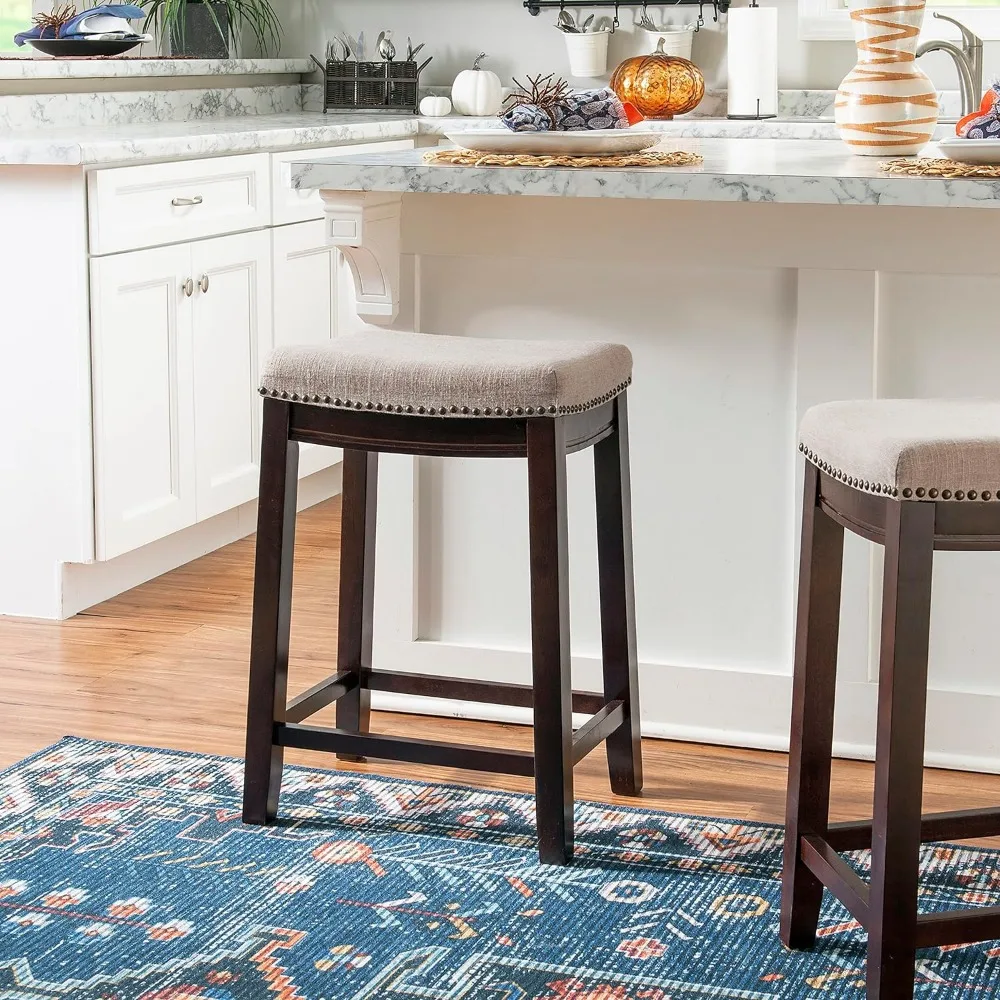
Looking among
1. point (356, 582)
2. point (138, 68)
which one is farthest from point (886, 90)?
point (138, 68)

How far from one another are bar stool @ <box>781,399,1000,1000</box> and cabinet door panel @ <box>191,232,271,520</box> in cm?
199

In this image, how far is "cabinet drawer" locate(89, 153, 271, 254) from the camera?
9.90 feet

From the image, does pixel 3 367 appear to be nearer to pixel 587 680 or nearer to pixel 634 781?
pixel 587 680

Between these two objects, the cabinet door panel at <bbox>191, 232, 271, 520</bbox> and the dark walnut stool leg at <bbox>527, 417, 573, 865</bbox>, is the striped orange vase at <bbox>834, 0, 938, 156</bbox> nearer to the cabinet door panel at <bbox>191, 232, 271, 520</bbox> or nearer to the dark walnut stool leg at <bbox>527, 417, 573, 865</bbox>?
the dark walnut stool leg at <bbox>527, 417, 573, 865</bbox>

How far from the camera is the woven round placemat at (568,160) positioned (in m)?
2.17

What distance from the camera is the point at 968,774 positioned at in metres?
2.34

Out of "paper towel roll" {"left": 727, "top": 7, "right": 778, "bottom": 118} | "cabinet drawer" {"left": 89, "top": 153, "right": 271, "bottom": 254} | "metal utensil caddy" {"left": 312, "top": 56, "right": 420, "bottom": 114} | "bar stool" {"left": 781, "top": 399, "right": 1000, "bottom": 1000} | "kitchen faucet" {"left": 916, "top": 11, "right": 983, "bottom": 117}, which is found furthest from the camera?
"metal utensil caddy" {"left": 312, "top": 56, "right": 420, "bottom": 114}

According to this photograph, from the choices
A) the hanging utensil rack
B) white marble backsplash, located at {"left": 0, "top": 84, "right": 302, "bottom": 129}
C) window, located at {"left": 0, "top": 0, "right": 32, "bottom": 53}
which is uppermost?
the hanging utensil rack

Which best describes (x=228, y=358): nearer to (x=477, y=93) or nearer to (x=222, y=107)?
(x=222, y=107)

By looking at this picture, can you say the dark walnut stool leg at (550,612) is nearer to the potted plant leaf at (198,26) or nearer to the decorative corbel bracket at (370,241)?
the decorative corbel bracket at (370,241)

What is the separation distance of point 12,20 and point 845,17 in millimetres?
2324

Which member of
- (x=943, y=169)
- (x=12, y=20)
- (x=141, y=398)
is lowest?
(x=141, y=398)

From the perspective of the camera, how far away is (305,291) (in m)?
3.89

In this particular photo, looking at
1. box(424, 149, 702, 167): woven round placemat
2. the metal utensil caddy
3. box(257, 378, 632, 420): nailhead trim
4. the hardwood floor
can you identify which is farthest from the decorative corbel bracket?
the metal utensil caddy
